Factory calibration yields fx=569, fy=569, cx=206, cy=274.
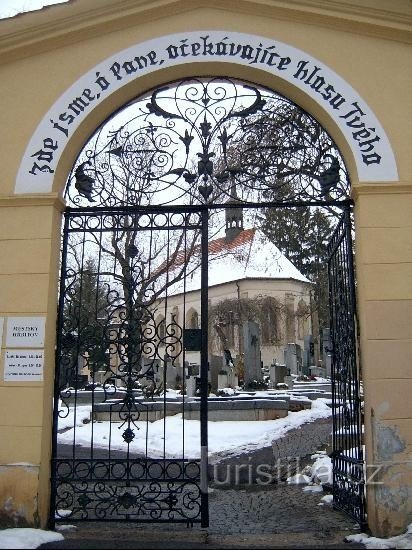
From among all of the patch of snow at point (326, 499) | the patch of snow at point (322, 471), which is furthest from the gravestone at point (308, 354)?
the patch of snow at point (326, 499)

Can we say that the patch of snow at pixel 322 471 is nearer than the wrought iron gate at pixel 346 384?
No

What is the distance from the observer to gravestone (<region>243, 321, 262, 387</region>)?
1928 centimetres

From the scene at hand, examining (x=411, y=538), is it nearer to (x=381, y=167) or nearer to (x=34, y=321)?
(x=381, y=167)

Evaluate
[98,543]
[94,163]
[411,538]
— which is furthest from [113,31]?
[411,538]

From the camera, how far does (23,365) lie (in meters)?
5.96

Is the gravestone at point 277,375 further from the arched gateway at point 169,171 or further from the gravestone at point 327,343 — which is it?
the arched gateway at point 169,171

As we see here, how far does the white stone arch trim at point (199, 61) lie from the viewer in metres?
6.12

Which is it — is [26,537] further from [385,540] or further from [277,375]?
[277,375]

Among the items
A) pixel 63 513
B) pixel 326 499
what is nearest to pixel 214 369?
pixel 326 499

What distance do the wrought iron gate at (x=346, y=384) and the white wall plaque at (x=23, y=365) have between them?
3.34 metres

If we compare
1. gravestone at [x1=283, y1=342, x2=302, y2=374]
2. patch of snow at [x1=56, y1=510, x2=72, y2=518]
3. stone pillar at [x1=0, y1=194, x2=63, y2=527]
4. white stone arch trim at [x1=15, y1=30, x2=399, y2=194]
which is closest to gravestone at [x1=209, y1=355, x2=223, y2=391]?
gravestone at [x1=283, y1=342, x2=302, y2=374]

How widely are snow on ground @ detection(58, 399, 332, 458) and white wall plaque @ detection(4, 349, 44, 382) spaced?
4097 millimetres

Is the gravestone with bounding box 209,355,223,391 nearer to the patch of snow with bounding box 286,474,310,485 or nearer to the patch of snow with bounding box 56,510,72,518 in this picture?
the patch of snow with bounding box 286,474,310,485

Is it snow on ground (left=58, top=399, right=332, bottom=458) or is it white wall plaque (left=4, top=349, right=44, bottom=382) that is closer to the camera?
white wall plaque (left=4, top=349, right=44, bottom=382)
